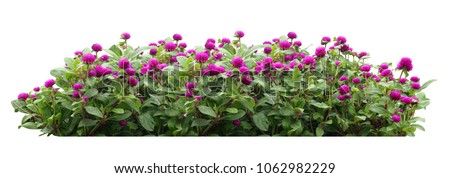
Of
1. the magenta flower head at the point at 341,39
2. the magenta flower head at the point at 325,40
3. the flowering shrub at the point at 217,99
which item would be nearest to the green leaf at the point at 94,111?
the flowering shrub at the point at 217,99

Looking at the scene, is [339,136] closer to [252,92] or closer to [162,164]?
[252,92]

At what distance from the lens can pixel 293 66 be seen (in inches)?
144

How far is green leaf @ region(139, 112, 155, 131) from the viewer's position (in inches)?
135

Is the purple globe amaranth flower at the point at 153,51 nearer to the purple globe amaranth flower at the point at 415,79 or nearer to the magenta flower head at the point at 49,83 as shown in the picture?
the magenta flower head at the point at 49,83

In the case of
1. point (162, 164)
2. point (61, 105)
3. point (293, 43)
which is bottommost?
point (162, 164)

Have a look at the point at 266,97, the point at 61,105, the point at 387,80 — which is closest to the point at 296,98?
the point at 266,97

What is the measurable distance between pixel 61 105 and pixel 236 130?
97cm

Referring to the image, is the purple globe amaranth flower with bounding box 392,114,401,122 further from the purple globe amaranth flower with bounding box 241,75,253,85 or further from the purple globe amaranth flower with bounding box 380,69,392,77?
the purple globe amaranth flower with bounding box 241,75,253,85

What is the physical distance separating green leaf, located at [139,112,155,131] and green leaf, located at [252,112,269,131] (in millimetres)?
539

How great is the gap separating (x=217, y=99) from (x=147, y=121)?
1.28 ft

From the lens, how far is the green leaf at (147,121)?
3428 millimetres

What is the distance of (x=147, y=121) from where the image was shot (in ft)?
11.3

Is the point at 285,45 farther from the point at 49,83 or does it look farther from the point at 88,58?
the point at 49,83

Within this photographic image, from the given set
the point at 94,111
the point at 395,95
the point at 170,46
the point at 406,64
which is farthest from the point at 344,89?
the point at 94,111
